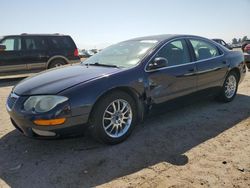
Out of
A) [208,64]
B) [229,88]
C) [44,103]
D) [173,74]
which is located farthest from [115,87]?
[229,88]

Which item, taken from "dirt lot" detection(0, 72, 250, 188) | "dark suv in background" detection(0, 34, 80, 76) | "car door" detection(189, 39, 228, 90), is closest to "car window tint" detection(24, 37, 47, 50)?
"dark suv in background" detection(0, 34, 80, 76)

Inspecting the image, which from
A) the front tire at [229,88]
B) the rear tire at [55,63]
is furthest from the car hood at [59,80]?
the rear tire at [55,63]

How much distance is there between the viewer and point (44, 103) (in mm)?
3447

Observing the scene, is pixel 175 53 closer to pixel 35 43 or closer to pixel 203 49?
pixel 203 49

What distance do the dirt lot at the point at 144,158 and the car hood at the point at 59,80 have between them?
80 cm

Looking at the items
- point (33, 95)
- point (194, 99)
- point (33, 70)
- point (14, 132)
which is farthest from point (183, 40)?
point (33, 70)

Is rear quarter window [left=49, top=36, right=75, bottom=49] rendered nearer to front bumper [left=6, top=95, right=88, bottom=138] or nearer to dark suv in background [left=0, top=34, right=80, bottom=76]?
dark suv in background [left=0, top=34, right=80, bottom=76]

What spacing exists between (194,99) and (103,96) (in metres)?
2.05

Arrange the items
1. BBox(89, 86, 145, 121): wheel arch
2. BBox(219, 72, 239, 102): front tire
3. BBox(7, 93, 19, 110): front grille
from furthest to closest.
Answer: BBox(219, 72, 239, 102): front tire
BBox(89, 86, 145, 121): wheel arch
BBox(7, 93, 19, 110): front grille

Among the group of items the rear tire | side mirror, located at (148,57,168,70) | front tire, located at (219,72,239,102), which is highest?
side mirror, located at (148,57,168,70)

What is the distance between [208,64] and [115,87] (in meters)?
2.26

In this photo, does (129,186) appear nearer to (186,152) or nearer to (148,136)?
(186,152)

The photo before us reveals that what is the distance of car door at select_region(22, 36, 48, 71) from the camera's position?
35.0 ft

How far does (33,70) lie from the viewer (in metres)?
10.9
